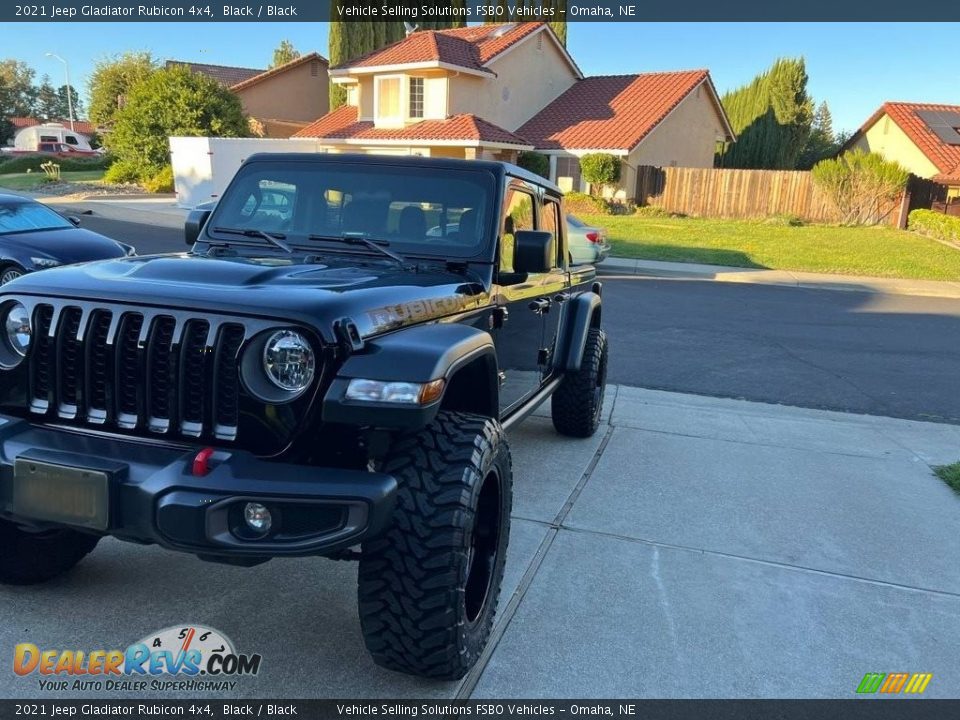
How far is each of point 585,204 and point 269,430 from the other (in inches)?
1102

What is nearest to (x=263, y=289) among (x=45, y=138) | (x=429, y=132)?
(x=429, y=132)

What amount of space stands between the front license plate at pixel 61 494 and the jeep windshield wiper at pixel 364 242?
1716mm

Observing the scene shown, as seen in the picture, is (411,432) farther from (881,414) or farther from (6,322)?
(881,414)

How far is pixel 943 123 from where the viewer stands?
35.7 m

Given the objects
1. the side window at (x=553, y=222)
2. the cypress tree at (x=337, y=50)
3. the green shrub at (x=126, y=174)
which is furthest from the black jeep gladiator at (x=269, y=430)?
the cypress tree at (x=337, y=50)

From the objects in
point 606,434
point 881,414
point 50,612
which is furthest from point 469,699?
point 881,414

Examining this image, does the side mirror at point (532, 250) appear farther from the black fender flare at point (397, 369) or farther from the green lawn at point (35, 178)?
the green lawn at point (35, 178)

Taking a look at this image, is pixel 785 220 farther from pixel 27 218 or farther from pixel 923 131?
pixel 27 218

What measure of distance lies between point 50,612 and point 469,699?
1.74 meters

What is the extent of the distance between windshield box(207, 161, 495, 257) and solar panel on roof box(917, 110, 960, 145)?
122 feet

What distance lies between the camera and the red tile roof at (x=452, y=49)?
95.9 ft

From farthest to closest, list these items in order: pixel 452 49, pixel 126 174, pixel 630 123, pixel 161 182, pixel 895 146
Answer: pixel 895 146, pixel 126 174, pixel 161 182, pixel 630 123, pixel 452 49

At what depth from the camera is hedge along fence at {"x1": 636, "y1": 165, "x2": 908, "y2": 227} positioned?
29031 mm

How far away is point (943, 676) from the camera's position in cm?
316
